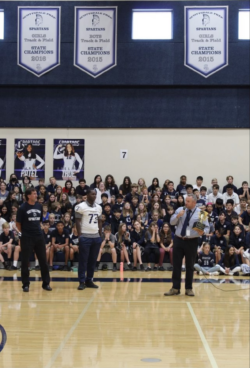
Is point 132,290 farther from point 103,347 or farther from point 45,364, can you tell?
point 45,364

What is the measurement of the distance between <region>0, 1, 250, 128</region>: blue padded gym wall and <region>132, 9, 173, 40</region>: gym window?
187mm

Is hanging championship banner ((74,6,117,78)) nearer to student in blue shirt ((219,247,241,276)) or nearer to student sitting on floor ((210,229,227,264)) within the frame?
student sitting on floor ((210,229,227,264))

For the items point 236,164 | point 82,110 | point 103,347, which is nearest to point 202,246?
point 236,164

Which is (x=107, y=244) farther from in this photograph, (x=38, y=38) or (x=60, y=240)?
(x=38, y=38)

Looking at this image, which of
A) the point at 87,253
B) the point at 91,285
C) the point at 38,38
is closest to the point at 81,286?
the point at 91,285

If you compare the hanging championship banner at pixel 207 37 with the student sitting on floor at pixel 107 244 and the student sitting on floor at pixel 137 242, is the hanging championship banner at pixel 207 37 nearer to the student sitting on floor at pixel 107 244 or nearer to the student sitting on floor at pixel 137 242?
the student sitting on floor at pixel 137 242

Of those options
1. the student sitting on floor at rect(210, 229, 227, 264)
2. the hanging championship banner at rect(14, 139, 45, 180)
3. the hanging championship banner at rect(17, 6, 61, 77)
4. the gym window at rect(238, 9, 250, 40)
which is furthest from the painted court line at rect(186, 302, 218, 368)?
the gym window at rect(238, 9, 250, 40)

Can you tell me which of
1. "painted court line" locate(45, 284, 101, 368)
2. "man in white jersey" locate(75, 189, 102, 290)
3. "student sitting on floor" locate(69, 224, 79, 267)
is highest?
"man in white jersey" locate(75, 189, 102, 290)

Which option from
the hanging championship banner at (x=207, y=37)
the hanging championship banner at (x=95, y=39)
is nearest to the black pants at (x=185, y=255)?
the hanging championship banner at (x=207, y=37)

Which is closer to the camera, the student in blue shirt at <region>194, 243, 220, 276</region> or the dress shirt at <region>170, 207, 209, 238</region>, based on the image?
the dress shirt at <region>170, 207, 209, 238</region>

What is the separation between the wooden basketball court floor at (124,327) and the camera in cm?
624

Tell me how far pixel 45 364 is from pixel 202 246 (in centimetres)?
1127

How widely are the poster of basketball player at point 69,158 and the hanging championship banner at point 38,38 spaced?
285 cm

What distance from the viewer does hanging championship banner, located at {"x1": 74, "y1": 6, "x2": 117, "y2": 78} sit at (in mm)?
22531
